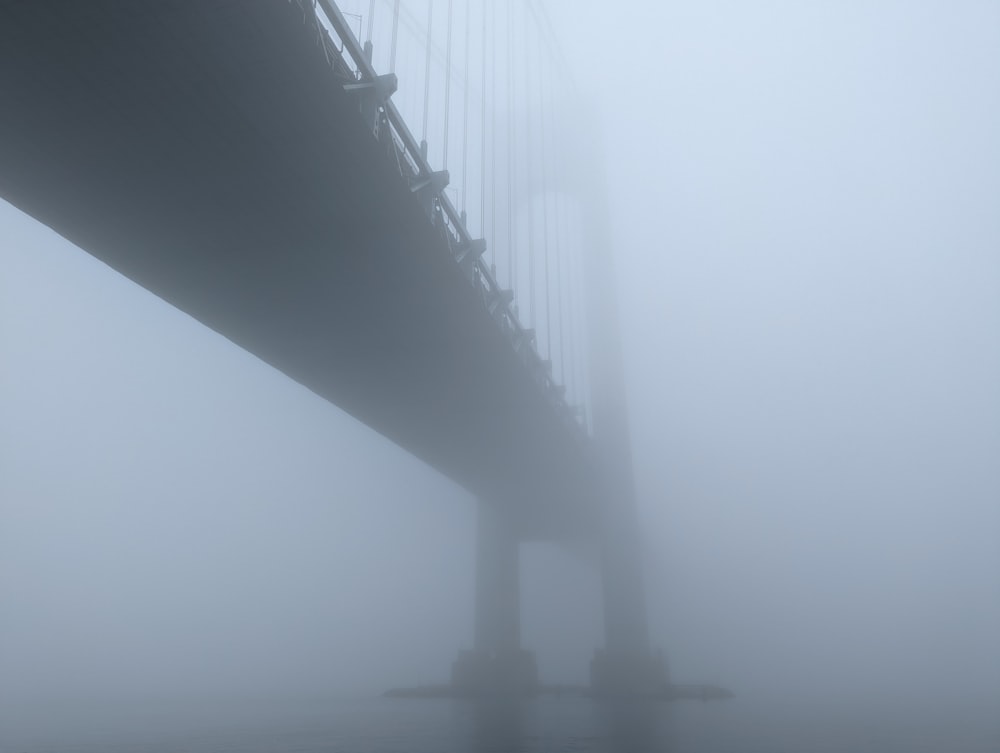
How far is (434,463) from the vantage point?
21859mm

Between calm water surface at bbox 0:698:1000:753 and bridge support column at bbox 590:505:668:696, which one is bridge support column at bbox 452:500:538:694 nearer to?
bridge support column at bbox 590:505:668:696

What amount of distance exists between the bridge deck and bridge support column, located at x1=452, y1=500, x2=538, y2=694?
11.4m

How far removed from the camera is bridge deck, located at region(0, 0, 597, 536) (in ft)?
22.0

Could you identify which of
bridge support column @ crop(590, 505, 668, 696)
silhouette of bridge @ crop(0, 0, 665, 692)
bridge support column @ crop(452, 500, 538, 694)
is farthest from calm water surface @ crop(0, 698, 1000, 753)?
bridge support column @ crop(452, 500, 538, 694)

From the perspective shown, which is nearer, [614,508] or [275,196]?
[275,196]

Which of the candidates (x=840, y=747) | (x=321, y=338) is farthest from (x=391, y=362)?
(x=840, y=747)

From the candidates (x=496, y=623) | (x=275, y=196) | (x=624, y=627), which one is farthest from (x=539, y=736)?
(x=496, y=623)

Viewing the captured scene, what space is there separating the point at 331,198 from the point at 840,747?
6.94 metres

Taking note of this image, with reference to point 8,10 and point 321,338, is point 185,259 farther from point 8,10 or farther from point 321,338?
point 8,10

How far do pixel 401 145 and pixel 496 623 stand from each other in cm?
1950

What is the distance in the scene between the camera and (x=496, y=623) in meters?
25.9

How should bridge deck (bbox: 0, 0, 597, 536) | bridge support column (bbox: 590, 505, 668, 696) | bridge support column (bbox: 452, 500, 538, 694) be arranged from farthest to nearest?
1. bridge support column (bbox: 452, 500, 538, 694)
2. bridge support column (bbox: 590, 505, 668, 696)
3. bridge deck (bbox: 0, 0, 597, 536)

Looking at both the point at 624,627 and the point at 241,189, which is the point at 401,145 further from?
the point at 624,627

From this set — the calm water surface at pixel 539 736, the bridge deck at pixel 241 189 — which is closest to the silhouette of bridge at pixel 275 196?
the bridge deck at pixel 241 189
